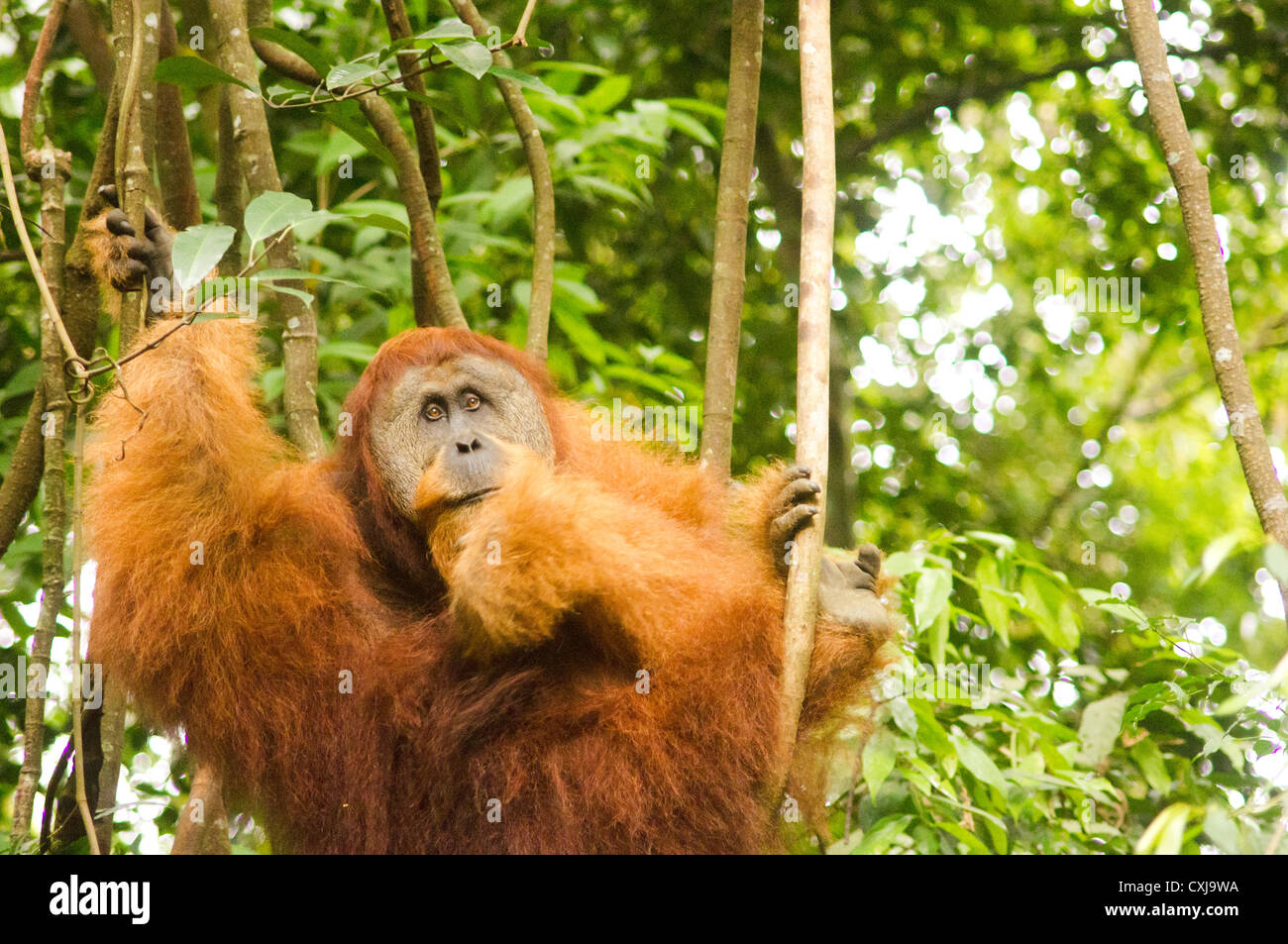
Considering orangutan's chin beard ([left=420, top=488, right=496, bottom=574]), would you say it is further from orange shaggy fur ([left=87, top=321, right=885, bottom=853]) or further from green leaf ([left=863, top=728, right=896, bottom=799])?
green leaf ([left=863, top=728, right=896, bottom=799])

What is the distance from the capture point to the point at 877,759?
10.5 ft

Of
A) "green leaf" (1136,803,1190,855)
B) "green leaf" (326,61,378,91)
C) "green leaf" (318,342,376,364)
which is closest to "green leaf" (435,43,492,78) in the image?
"green leaf" (326,61,378,91)

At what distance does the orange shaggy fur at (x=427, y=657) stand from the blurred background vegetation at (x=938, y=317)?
411 mm

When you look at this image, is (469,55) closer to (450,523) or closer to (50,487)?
(450,523)

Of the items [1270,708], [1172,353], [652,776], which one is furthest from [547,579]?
[1172,353]

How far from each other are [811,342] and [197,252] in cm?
132

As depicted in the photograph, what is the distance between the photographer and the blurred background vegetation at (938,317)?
141 inches

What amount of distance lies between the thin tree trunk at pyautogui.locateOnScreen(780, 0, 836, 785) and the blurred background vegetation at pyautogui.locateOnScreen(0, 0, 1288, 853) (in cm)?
70

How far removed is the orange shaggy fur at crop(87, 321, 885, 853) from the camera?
2.82m

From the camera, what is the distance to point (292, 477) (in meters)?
3.06

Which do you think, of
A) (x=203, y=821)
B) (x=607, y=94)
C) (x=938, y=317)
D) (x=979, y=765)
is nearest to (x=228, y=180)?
(x=607, y=94)

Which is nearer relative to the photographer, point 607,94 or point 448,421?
point 448,421
